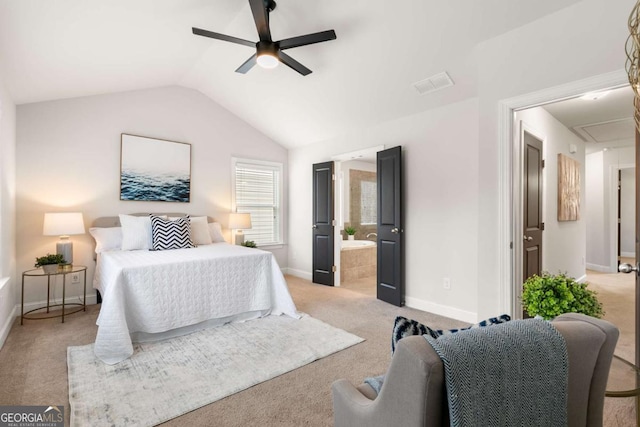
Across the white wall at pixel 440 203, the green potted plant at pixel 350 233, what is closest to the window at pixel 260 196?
the green potted plant at pixel 350 233

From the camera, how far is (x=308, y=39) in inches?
103

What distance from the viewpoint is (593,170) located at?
22.2 feet

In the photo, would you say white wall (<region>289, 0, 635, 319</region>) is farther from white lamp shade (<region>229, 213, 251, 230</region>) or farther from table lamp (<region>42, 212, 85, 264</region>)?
table lamp (<region>42, 212, 85, 264</region>)

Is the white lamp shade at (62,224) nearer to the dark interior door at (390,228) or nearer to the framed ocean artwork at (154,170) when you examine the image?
the framed ocean artwork at (154,170)

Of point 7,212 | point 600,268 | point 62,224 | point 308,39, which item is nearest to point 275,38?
point 308,39

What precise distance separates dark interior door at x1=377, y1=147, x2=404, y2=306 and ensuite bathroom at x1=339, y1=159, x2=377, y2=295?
1.47 meters

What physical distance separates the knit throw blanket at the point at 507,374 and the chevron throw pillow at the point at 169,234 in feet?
12.2

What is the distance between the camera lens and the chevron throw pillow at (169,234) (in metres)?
3.91

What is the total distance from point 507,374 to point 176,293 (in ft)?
9.27

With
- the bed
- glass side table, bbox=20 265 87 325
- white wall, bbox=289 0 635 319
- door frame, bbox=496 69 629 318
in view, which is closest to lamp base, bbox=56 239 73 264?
glass side table, bbox=20 265 87 325

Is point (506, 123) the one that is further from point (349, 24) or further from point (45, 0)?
point (45, 0)

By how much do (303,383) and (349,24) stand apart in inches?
119

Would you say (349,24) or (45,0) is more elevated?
(349,24)

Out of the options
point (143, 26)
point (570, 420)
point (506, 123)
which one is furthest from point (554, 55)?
point (143, 26)
